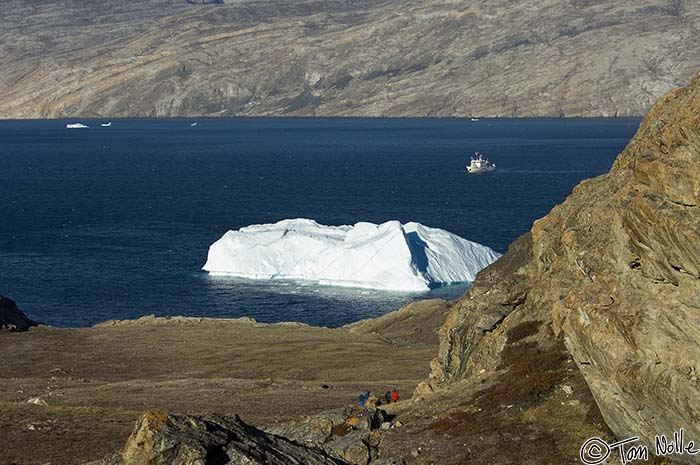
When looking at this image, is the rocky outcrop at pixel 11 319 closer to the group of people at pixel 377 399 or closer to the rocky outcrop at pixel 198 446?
the group of people at pixel 377 399

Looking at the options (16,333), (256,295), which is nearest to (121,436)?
(16,333)

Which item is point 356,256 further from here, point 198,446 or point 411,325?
point 198,446

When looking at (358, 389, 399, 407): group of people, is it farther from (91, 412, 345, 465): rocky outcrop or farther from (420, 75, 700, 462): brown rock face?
(91, 412, 345, 465): rocky outcrop

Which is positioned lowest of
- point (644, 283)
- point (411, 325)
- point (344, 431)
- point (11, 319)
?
point (411, 325)

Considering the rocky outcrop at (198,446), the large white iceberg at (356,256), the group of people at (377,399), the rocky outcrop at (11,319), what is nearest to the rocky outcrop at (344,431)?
the group of people at (377,399)

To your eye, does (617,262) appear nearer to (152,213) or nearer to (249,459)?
(249,459)

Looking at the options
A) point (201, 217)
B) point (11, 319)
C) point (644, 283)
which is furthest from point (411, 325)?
point (201, 217)
